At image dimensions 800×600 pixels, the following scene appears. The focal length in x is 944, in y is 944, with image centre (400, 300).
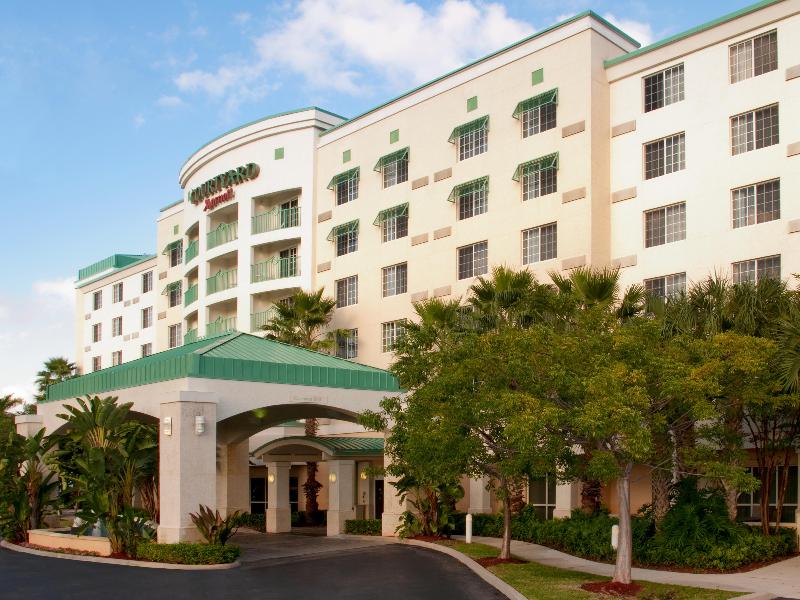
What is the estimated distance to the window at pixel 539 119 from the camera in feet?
119

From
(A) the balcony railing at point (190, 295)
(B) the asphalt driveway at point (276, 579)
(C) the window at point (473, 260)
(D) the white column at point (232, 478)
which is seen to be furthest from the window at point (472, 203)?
(A) the balcony railing at point (190, 295)

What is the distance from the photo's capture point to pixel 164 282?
62.2 m

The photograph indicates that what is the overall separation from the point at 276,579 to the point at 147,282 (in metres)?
47.6

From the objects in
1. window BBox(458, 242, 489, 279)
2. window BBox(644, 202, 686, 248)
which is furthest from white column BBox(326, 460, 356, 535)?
window BBox(644, 202, 686, 248)

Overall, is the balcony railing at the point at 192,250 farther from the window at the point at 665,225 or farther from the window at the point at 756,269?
the window at the point at 756,269

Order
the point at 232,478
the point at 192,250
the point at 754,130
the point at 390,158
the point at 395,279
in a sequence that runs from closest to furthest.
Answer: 1. the point at 754,130
2. the point at 232,478
3. the point at 395,279
4. the point at 390,158
5. the point at 192,250

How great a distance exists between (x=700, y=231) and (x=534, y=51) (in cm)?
1029

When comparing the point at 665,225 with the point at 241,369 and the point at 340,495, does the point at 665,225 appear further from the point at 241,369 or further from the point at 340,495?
the point at 241,369

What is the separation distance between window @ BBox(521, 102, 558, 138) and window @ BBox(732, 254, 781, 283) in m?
9.28

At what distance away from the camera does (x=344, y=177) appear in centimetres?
4553

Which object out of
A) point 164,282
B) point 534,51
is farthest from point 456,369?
point 164,282

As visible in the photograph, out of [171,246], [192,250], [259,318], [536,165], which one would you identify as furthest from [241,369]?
[171,246]

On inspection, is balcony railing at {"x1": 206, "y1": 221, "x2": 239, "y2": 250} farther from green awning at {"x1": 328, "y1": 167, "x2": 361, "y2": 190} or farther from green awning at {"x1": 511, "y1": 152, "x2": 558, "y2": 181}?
green awning at {"x1": 511, "y1": 152, "x2": 558, "y2": 181}

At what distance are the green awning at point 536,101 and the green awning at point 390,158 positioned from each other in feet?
22.1
